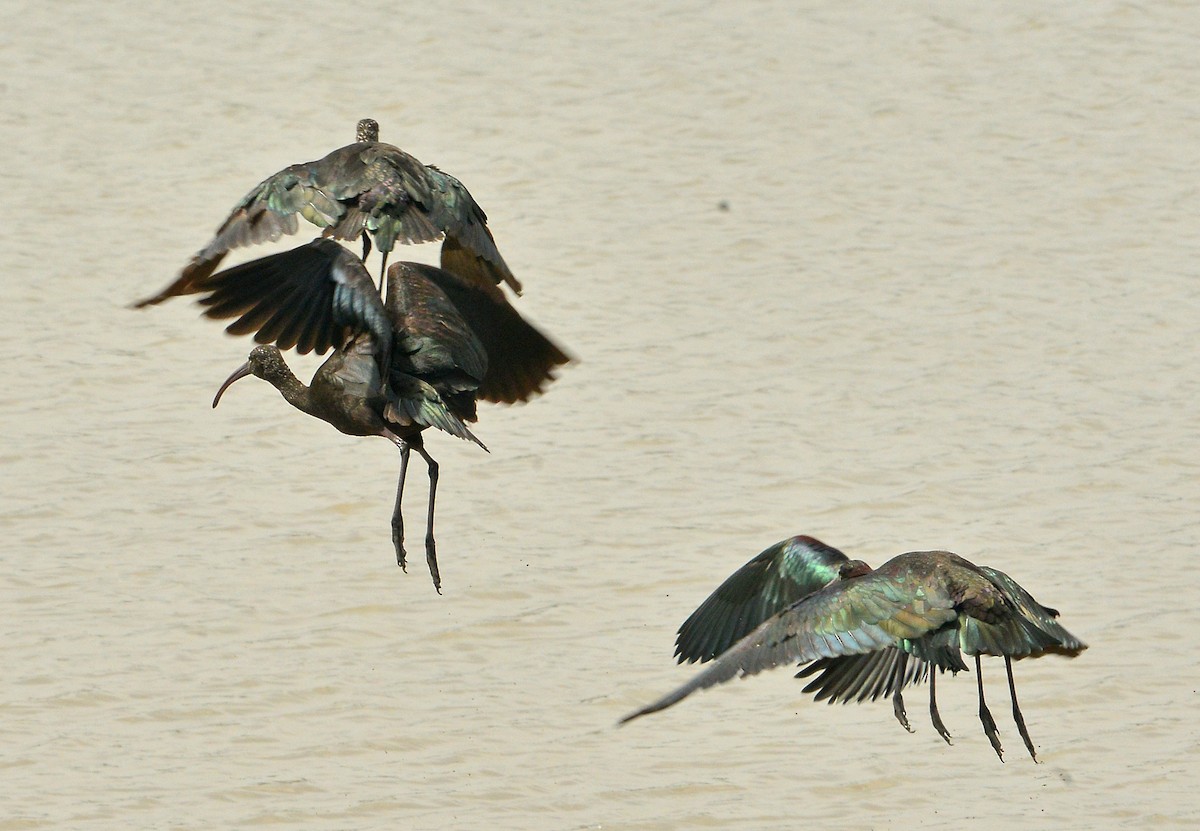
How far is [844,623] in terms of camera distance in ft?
32.5

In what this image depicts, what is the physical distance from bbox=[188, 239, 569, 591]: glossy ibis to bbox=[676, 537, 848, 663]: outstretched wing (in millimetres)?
1376

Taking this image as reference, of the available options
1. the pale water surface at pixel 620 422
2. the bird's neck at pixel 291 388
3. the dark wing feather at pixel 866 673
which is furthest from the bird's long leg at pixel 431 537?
the pale water surface at pixel 620 422

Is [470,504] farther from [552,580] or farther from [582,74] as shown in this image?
[582,74]

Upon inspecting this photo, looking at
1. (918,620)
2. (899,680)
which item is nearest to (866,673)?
(899,680)

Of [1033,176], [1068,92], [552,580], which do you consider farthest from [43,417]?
[1068,92]

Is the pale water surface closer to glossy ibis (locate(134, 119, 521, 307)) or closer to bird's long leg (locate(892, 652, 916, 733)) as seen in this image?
bird's long leg (locate(892, 652, 916, 733))

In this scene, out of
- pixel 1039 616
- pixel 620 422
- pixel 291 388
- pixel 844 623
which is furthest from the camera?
pixel 620 422

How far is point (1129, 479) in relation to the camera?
15945mm

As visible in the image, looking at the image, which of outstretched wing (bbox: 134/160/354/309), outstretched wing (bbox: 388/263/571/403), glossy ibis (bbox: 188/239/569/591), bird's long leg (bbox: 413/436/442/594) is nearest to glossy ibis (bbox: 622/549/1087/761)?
bird's long leg (bbox: 413/436/442/594)

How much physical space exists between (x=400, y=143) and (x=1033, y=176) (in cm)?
518

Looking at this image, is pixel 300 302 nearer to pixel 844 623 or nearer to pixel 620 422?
pixel 844 623

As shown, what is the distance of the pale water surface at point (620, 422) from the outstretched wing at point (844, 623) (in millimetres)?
2457

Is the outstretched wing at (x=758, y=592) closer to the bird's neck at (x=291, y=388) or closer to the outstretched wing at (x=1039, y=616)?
the outstretched wing at (x=1039, y=616)

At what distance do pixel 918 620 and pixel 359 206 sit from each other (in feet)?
9.81
